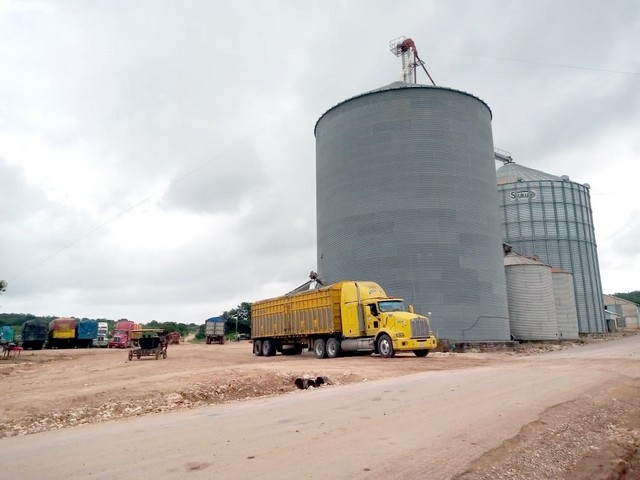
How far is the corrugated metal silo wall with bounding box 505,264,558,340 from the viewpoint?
39.6 m

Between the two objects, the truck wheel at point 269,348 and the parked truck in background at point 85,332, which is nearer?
the truck wheel at point 269,348

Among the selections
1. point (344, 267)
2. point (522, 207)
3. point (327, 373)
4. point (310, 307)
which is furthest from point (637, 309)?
point (327, 373)

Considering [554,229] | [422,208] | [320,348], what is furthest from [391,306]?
[554,229]

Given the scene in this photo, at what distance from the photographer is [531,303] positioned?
131 feet

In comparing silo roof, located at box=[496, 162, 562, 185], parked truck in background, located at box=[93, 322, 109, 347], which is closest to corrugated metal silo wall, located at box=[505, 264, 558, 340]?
silo roof, located at box=[496, 162, 562, 185]

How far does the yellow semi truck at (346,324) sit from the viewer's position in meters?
23.0

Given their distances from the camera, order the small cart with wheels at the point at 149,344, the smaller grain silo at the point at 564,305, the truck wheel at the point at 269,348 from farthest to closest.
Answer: the smaller grain silo at the point at 564,305 < the truck wheel at the point at 269,348 < the small cart with wheels at the point at 149,344

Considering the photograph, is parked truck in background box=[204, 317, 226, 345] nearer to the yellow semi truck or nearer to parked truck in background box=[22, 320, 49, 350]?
parked truck in background box=[22, 320, 49, 350]

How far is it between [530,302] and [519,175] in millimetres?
21444

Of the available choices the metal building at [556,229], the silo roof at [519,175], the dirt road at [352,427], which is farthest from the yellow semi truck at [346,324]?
the silo roof at [519,175]

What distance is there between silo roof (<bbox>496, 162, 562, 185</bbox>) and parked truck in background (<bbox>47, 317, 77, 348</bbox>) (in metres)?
48.7

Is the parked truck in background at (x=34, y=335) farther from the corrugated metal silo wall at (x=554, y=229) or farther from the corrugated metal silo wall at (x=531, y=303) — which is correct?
the corrugated metal silo wall at (x=554, y=229)

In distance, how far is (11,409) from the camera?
1041 centimetres

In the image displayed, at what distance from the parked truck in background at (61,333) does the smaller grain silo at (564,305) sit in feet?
156
